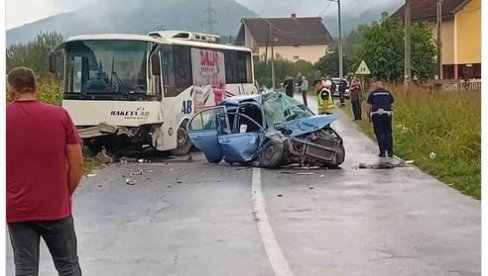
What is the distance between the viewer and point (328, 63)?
8925 cm

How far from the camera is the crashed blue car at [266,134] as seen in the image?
19234 mm

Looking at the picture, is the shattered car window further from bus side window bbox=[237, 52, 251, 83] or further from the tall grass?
bus side window bbox=[237, 52, 251, 83]

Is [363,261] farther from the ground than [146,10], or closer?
closer

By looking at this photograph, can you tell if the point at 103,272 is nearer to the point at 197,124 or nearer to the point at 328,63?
the point at 197,124

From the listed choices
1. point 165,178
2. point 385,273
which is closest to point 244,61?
point 165,178

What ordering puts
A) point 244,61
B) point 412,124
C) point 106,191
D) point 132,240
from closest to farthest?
point 132,240
point 106,191
point 412,124
point 244,61

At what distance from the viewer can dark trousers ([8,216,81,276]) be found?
6535 millimetres

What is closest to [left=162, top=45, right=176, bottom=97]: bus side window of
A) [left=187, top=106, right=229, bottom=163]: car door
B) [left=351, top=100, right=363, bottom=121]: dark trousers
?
[left=187, top=106, right=229, bottom=163]: car door

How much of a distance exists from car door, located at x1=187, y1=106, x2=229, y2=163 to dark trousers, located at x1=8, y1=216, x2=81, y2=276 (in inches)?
556

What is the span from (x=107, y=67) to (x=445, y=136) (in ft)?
26.2

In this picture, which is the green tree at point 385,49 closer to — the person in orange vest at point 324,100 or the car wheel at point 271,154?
the person in orange vest at point 324,100

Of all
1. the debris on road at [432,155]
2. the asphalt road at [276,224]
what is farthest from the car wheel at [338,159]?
the debris on road at [432,155]

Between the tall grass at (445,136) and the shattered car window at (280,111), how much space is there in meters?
2.66

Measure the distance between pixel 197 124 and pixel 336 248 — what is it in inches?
454
